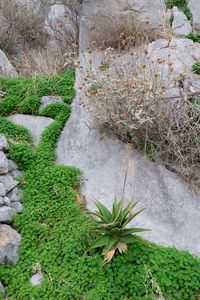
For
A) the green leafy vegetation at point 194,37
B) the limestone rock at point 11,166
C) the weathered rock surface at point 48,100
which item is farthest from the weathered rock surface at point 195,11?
the limestone rock at point 11,166

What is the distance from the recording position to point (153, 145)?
545 cm

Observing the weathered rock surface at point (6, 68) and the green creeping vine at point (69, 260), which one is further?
the weathered rock surface at point (6, 68)

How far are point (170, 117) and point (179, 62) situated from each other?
1.91 m

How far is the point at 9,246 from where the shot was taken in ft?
14.7

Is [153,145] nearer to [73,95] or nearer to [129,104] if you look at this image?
[129,104]

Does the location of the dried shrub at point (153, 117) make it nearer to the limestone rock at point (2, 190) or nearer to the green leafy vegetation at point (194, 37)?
the limestone rock at point (2, 190)

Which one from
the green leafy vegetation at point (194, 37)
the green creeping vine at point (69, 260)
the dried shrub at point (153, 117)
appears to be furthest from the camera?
the green leafy vegetation at point (194, 37)

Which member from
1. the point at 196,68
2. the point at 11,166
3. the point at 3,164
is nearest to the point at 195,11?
the point at 196,68

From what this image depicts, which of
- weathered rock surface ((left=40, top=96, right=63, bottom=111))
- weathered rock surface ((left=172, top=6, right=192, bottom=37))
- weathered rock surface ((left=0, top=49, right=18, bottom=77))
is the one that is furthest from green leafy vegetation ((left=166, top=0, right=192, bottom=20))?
weathered rock surface ((left=40, top=96, right=63, bottom=111))

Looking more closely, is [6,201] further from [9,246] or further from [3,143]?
[3,143]

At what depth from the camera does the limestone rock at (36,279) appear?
13.9 ft

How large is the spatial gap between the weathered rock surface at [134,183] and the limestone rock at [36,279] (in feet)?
3.38

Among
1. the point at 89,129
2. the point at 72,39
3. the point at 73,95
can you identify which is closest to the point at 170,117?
the point at 89,129

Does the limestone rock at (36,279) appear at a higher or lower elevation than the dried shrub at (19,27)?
lower
